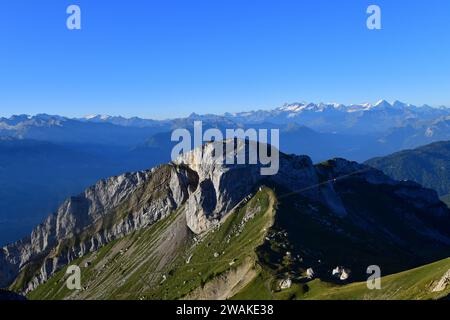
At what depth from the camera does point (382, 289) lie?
349ft

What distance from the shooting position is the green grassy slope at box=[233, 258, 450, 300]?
9325cm

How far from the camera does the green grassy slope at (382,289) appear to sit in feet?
306

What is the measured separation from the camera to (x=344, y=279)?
139500 mm

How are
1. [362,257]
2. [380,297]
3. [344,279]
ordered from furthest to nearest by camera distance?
1. [362,257]
2. [344,279]
3. [380,297]
